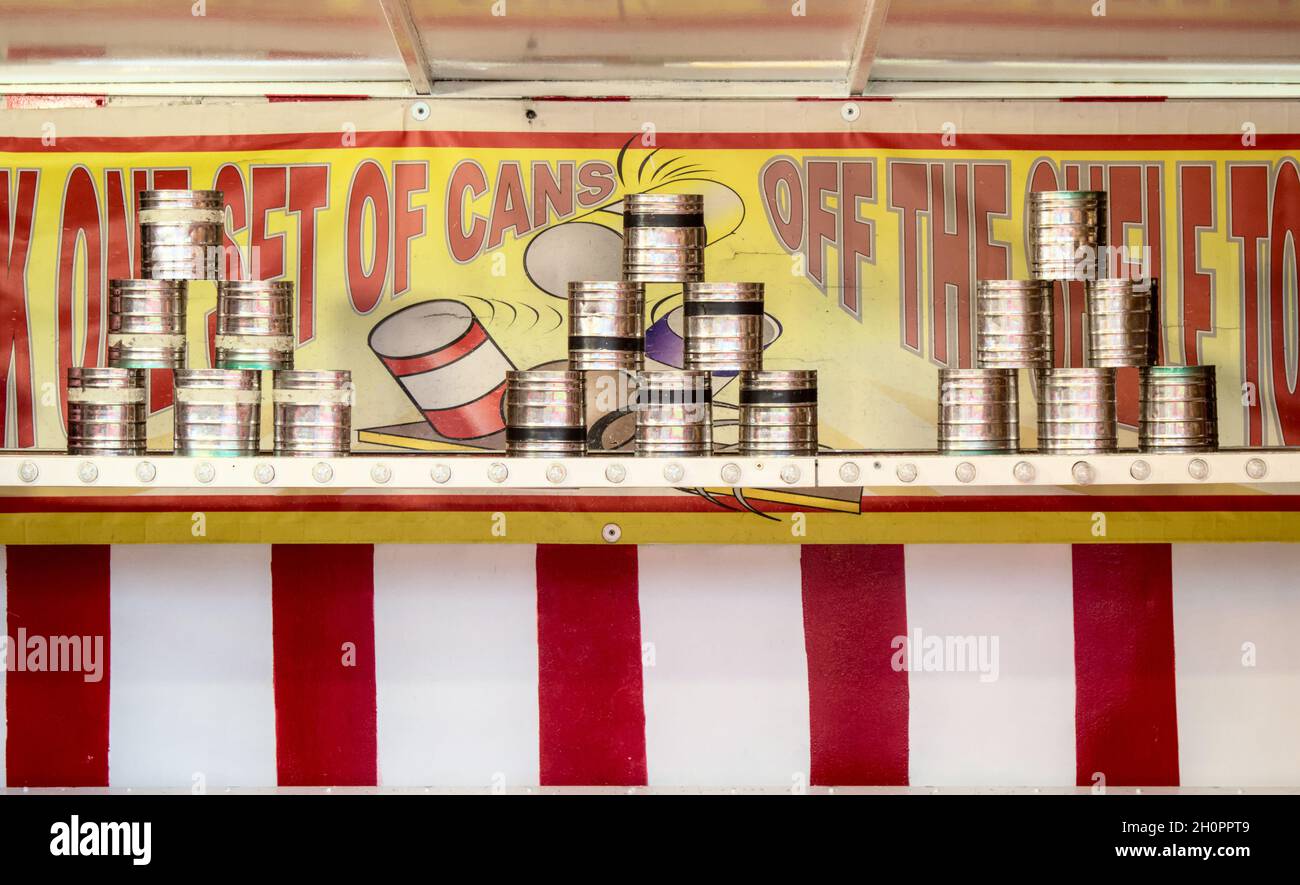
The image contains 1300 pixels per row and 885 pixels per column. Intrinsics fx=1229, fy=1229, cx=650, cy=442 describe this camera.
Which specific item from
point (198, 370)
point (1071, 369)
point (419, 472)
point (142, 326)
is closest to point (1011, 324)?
point (1071, 369)

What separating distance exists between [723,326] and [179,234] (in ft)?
4.78

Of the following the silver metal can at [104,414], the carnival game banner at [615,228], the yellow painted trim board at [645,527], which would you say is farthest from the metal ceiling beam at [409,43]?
the yellow painted trim board at [645,527]

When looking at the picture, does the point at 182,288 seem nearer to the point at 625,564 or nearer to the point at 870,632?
the point at 625,564

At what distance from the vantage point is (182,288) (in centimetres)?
330

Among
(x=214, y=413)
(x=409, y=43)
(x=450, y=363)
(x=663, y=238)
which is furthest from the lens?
(x=450, y=363)

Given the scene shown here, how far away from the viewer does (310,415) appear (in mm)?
3201

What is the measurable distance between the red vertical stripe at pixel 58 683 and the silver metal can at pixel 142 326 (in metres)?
1.05

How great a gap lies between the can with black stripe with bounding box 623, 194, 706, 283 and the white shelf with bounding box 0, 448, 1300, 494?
55 cm

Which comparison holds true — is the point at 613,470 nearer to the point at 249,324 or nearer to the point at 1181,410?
the point at 249,324

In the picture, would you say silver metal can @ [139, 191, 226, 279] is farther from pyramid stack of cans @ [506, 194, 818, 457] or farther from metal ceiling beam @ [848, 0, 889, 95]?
metal ceiling beam @ [848, 0, 889, 95]

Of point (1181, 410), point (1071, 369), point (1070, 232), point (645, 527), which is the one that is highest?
point (1070, 232)

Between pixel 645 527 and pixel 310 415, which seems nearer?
pixel 310 415

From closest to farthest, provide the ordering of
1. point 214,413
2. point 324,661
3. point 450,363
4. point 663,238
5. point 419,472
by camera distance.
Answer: point 419,472, point 214,413, point 663,238, point 450,363, point 324,661

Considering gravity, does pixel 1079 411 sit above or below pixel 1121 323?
below
